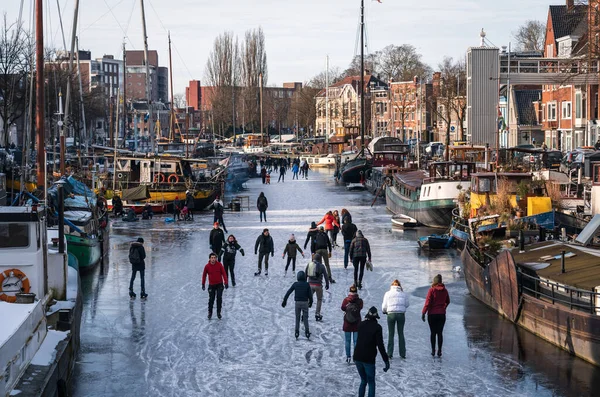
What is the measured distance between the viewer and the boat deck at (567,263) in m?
17.6

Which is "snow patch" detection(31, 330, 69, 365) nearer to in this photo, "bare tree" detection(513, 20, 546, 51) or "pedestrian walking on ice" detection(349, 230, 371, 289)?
"pedestrian walking on ice" detection(349, 230, 371, 289)

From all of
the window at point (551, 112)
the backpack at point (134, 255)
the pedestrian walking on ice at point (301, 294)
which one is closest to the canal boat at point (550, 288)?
the pedestrian walking on ice at point (301, 294)

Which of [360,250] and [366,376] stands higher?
[360,250]

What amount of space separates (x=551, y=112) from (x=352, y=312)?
195 ft

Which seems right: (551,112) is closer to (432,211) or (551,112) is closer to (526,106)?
(526,106)

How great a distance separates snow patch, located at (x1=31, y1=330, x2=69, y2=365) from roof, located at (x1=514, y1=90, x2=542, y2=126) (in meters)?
68.3

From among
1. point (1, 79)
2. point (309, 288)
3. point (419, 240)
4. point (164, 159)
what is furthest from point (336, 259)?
point (1, 79)

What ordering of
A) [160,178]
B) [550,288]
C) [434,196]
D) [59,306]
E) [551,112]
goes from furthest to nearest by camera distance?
[551,112] → [160,178] → [434,196] → [550,288] → [59,306]

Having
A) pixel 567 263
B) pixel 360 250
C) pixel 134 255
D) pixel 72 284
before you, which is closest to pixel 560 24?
pixel 360 250

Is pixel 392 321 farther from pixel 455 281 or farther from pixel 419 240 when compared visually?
pixel 419 240

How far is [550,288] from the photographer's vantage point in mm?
18219

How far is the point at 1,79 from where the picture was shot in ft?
189

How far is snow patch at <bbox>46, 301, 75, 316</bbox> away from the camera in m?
16.0

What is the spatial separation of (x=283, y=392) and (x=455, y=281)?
11.9 metres
